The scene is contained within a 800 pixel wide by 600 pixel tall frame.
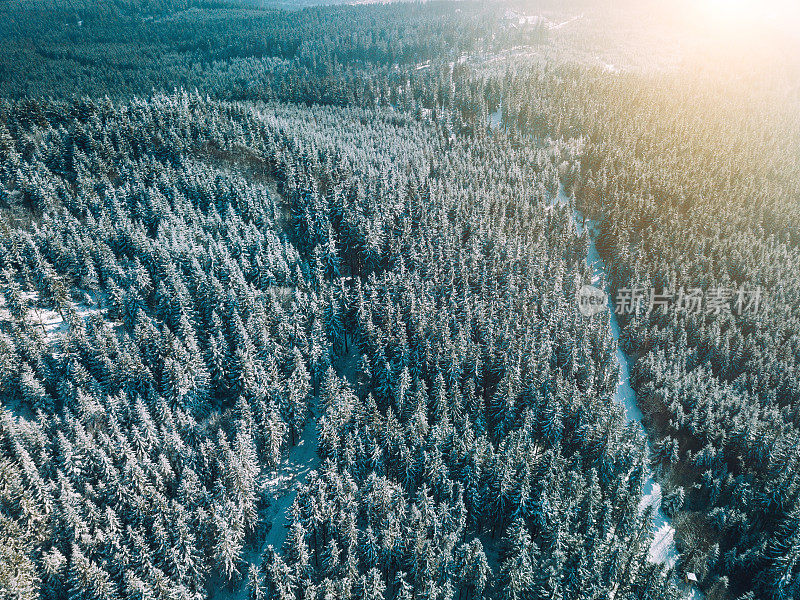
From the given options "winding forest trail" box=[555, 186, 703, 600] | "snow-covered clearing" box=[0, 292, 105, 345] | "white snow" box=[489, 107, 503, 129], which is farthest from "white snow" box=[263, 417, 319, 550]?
"white snow" box=[489, 107, 503, 129]

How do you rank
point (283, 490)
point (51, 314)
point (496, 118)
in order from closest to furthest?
1. point (283, 490)
2. point (51, 314)
3. point (496, 118)

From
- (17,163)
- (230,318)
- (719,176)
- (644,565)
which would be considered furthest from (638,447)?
(17,163)

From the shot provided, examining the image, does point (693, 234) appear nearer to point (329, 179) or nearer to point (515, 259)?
point (515, 259)

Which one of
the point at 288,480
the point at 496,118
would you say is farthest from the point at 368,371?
the point at 496,118

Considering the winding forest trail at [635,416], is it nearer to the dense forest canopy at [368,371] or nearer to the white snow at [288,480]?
the dense forest canopy at [368,371]

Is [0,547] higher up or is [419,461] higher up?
[0,547]

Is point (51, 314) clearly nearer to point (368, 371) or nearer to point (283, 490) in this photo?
point (283, 490)

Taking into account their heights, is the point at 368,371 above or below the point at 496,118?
below
